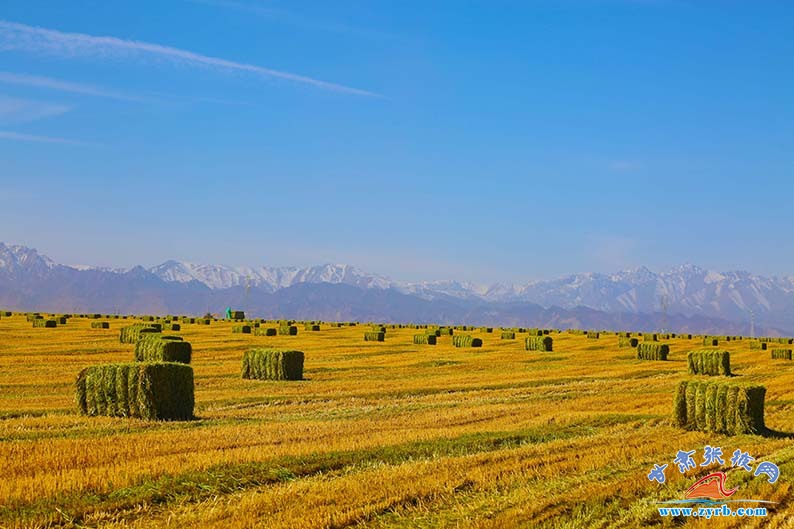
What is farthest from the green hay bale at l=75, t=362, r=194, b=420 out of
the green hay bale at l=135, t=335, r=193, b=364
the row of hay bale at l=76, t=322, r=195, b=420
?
the green hay bale at l=135, t=335, r=193, b=364

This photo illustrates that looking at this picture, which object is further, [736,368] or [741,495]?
Answer: [736,368]

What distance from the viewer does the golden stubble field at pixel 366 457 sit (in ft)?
37.7

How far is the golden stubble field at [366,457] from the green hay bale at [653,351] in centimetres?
1993

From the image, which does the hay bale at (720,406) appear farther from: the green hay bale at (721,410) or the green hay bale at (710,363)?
the green hay bale at (710,363)

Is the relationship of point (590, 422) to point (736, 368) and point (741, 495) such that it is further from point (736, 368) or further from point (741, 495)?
→ point (736, 368)

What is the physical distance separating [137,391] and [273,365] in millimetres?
13677

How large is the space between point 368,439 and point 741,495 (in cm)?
740

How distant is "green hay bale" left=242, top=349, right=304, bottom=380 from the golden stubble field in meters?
1.34

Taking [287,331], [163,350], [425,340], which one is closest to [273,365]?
[163,350]

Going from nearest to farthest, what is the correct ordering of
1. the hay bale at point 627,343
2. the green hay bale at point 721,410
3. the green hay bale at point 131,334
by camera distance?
1. the green hay bale at point 721,410
2. the green hay bale at point 131,334
3. the hay bale at point 627,343

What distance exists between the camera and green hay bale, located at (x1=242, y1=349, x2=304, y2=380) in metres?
34.7

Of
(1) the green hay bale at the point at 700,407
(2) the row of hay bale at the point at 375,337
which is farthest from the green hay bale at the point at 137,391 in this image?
(2) the row of hay bale at the point at 375,337

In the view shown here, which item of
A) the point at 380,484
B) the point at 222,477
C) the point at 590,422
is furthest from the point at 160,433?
the point at 590,422

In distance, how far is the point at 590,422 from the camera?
21578 mm
